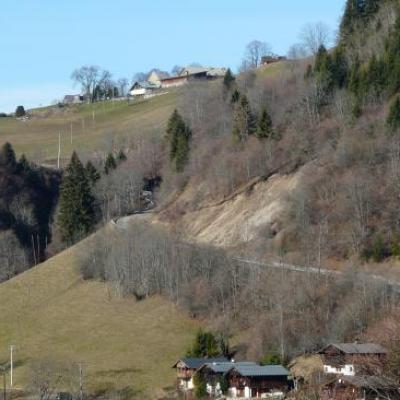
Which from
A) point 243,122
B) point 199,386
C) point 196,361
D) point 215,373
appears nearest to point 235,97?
point 243,122

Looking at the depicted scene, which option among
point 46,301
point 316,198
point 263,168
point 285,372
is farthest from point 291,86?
point 285,372

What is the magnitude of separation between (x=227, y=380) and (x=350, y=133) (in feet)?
89.2

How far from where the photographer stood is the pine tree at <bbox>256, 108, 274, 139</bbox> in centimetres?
8812

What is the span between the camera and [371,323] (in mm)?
60875

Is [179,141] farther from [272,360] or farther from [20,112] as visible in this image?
[20,112]

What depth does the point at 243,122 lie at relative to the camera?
299 ft

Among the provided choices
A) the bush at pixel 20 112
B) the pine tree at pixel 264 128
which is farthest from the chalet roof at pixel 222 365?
the bush at pixel 20 112

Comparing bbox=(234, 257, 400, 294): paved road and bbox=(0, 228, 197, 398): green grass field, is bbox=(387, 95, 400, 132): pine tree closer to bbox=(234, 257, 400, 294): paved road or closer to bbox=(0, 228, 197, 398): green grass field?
bbox=(234, 257, 400, 294): paved road

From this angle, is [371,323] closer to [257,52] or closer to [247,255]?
[247,255]

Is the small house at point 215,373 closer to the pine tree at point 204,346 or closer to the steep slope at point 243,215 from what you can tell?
the pine tree at point 204,346

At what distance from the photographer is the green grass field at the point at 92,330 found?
64125 millimetres

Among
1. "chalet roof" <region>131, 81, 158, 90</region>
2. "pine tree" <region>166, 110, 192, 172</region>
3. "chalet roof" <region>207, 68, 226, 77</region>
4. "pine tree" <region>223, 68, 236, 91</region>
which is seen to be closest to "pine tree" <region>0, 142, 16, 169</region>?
"pine tree" <region>166, 110, 192, 172</region>

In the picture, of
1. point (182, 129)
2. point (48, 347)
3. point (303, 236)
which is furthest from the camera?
point (182, 129)

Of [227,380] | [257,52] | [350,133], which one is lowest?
[227,380]
